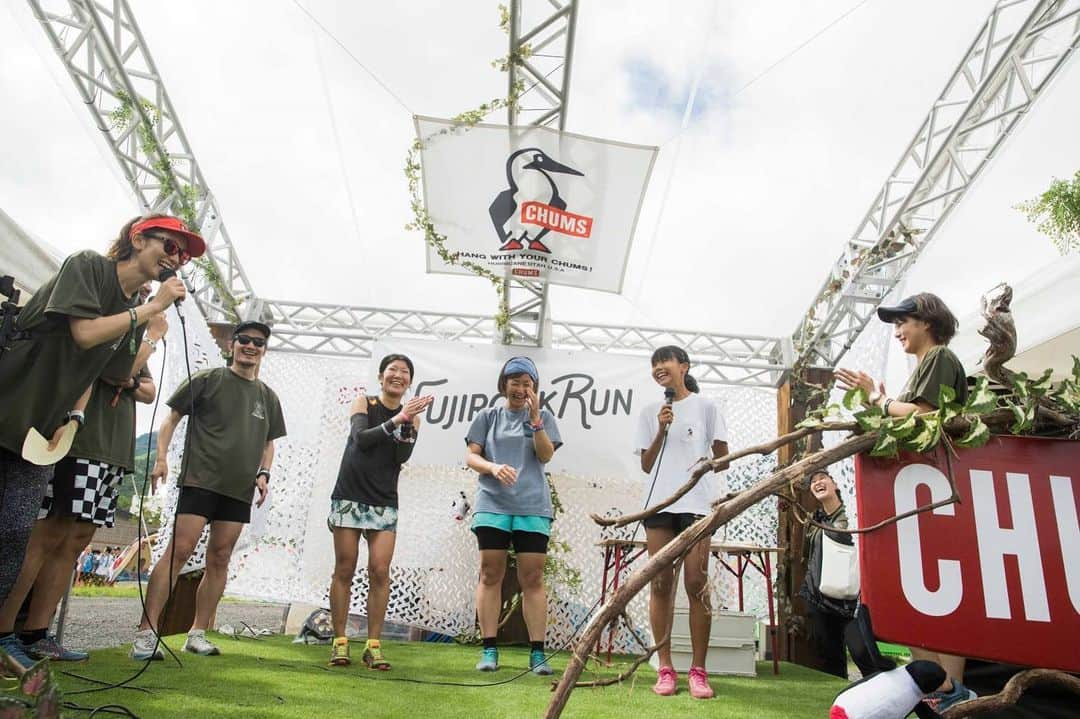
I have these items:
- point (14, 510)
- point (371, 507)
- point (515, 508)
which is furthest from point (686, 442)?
point (14, 510)

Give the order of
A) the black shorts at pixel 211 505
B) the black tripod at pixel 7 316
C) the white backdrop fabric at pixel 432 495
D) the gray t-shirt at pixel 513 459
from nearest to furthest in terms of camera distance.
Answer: the black tripod at pixel 7 316, the black shorts at pixel 211 505, the gray t-shirt at pixel 513 459, the white backdrop fabric at pixel 432 495

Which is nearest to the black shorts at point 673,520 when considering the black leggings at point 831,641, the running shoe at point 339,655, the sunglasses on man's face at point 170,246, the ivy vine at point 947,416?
the running shoe at point 339,655

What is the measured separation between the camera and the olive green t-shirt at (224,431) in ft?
10.8

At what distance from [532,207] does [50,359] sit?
3.16 meters

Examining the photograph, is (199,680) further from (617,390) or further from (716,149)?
(716,149)

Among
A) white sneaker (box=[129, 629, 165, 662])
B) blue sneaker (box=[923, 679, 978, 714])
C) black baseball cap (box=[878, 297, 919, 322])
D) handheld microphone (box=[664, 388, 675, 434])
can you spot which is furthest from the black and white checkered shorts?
black baseball cap (box=[878, 297, 919, 322])

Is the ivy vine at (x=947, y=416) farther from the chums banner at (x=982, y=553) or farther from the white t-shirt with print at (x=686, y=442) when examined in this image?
the white t-shirt with print at (x=686, y=442)

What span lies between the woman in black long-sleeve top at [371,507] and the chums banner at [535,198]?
1.67 meters

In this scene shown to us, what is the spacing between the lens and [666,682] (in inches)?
114

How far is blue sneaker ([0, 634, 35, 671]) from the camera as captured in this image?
7.30ft

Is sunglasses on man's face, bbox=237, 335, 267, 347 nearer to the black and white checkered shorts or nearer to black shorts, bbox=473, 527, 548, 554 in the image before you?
the black and white checkered shorts

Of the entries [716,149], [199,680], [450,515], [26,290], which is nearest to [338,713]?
[199,680]

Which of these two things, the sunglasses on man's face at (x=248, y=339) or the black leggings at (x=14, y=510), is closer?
the black leggings at (x=14, y=510)

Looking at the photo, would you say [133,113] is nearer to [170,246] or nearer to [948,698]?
[170,246]
